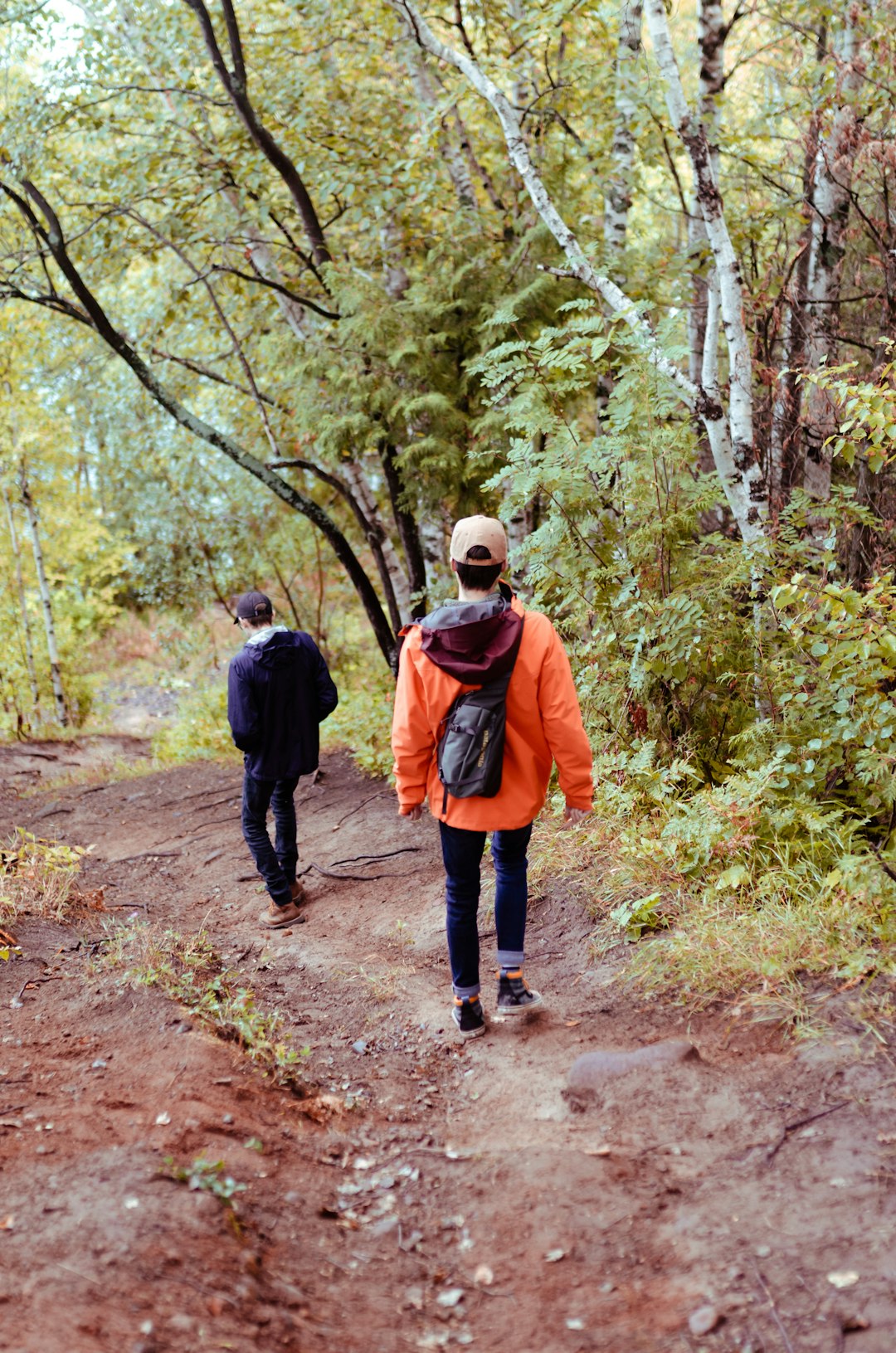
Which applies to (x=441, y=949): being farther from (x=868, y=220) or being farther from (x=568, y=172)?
(x=568, y=172)

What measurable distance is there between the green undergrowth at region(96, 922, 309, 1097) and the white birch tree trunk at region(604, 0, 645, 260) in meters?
6.19

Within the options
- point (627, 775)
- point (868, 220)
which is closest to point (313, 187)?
point (868, 220)

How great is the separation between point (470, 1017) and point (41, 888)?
10.2ft

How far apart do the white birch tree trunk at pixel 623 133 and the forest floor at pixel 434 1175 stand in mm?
6063

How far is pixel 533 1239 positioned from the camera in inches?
107

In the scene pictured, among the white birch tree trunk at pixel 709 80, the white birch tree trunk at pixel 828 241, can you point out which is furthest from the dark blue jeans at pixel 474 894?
the white birch tree trunk at pixel 828 241

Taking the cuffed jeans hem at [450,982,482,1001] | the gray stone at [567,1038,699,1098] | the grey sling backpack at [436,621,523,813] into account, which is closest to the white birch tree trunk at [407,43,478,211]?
the grey sling backpack at [436,621,523,813]

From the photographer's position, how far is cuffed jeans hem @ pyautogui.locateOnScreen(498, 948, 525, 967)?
13.4 feet

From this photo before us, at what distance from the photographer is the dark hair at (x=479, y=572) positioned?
12.1ft

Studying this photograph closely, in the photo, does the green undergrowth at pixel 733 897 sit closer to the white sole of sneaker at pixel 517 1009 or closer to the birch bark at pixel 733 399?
the white sole of sneaker at pixel 517 1009

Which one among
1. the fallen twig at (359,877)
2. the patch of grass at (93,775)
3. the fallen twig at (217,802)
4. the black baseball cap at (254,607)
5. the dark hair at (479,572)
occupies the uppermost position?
the dark hair at (479,572)

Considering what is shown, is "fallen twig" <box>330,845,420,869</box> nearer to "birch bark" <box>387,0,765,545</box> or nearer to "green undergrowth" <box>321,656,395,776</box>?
"green undergrowth" <box>321,656,395,776</box>

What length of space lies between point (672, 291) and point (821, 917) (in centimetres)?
636

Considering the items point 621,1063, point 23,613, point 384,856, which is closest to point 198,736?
point 23,613
